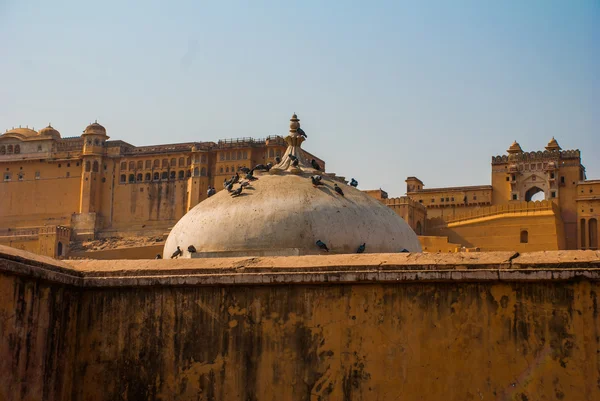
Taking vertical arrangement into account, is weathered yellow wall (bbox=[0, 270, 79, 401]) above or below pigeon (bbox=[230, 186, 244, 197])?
below

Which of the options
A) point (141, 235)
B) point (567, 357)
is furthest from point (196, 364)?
point (141, 235)

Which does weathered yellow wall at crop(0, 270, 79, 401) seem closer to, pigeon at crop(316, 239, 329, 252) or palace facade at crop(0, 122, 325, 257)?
pigeon at crop(316, 239, 329, 252)

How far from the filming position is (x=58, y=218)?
209ft

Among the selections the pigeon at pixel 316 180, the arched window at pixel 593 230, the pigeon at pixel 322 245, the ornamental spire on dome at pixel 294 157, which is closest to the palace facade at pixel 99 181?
the arched window at pixel 593 230

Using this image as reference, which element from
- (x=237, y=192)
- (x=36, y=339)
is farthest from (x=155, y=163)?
(x=36, y=339)

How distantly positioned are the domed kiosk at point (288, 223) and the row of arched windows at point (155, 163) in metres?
49.8

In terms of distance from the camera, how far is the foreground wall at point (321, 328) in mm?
6582

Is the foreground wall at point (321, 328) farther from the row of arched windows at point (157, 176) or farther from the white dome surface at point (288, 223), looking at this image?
the row of arched windows at point (157, 176)

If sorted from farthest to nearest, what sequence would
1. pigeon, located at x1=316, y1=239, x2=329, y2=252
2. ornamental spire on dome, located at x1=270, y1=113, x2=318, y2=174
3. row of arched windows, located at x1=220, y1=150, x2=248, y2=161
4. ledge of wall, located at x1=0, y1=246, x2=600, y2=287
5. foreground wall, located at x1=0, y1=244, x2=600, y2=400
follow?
row of arched windows, located at x1=220, y1=150, x2=248, y2=161, ornamental spire on dome, located at x1=270, y1=113, x2=318, y2=174, pigeon, located at x1=316, y1=239, x2=329, y2=252, ledge of wall, located at x1=0, y1=246, x2=600, y2=287, foreground wall, located at x1=0, y1=244, x2=600, y2=400

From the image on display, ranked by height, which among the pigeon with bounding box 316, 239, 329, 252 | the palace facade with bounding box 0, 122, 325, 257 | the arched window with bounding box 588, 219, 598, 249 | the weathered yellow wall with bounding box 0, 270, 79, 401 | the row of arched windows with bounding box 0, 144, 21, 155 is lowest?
the weathered yellow wall with bounding box 0, 270, 79, 401

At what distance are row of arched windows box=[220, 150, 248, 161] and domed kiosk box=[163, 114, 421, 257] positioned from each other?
46.6m

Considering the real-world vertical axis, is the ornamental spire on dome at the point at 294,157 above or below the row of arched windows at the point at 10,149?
below

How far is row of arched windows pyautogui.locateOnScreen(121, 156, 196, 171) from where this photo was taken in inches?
2424

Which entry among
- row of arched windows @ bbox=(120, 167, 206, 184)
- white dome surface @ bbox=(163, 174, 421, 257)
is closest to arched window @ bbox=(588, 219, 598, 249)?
row of arched windows @ bbox=(120, 167, 206, 184)
